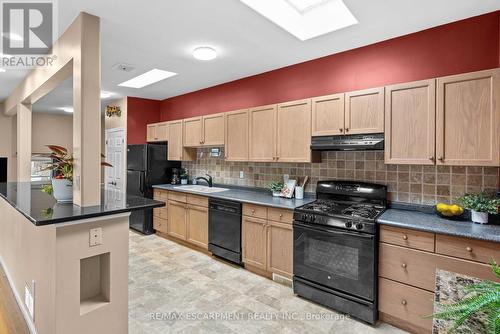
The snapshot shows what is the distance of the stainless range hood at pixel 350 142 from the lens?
8.28ft

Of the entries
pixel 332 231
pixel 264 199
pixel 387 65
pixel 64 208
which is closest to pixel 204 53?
pixel 264 199

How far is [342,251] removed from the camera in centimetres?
241

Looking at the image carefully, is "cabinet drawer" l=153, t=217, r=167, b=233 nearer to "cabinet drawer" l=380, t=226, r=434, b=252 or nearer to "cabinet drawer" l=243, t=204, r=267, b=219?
"cabinet drawer" l=243, t=204, r=267, b=219

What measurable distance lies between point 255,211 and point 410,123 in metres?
1.85

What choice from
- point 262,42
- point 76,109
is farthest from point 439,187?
point 76,109

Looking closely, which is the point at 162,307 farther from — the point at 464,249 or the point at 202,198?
the point at 464,249

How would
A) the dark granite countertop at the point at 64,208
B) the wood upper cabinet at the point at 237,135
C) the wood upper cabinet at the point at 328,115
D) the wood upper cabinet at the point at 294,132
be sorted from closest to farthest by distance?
the dark granite countertop at the point at 64,208
the wood upper cabinet at the point at 328,115
the wood upper cabinet at the point at 294,132
the wood upper cabinet at the point at 237,135

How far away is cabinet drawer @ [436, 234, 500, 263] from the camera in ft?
A: 5.95

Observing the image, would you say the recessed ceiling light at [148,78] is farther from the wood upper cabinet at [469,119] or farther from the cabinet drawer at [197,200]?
the wood upper cabinet at [469,119]

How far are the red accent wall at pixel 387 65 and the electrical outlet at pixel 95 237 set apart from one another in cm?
271

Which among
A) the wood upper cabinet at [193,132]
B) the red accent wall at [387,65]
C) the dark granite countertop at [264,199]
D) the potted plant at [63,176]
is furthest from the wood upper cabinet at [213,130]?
the potted plant at [63,176]

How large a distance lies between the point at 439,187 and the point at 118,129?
556 cm

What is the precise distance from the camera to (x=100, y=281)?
2.01m

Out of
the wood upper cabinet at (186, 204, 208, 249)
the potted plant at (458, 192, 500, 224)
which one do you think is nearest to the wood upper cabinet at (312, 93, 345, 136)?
the potted plant at (458, 192, 500, 224)
